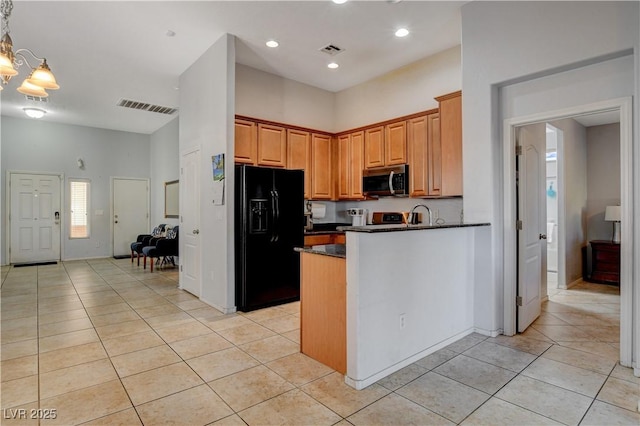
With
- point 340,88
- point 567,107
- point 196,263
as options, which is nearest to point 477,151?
point 567,107

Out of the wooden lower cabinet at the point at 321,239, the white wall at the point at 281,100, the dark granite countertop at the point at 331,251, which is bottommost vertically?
the wooden lower cabinet at the point at 321,239

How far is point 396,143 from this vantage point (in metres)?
5.03

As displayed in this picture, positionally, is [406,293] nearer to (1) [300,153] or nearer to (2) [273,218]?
(2) [273,218]

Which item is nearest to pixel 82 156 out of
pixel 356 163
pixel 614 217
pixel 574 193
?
pixel 356 163

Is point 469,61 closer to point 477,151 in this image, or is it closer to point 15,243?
point 477,151

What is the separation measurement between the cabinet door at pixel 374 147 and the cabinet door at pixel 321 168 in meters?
0.74

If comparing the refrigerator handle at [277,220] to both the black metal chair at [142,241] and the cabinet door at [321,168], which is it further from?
the black metal chair at [142,241]

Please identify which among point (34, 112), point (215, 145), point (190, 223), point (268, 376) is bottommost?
point (268, 376)

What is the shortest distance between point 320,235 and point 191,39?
3079mm

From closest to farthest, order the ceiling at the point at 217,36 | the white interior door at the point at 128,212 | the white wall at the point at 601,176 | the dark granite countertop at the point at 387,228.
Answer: the dark granite countertop at the point at 387,228 → the ceiling at the point at 217,36 → the white wall at the point at 601,176 → the white interior door at the point at 128,212

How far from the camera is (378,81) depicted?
219 inches

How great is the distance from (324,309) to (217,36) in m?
3.49

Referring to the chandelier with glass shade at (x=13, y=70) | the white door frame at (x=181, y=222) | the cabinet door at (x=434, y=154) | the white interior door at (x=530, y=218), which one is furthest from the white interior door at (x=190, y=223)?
the white interior door at (x=530, y=218)

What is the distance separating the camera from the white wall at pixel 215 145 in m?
4.12
